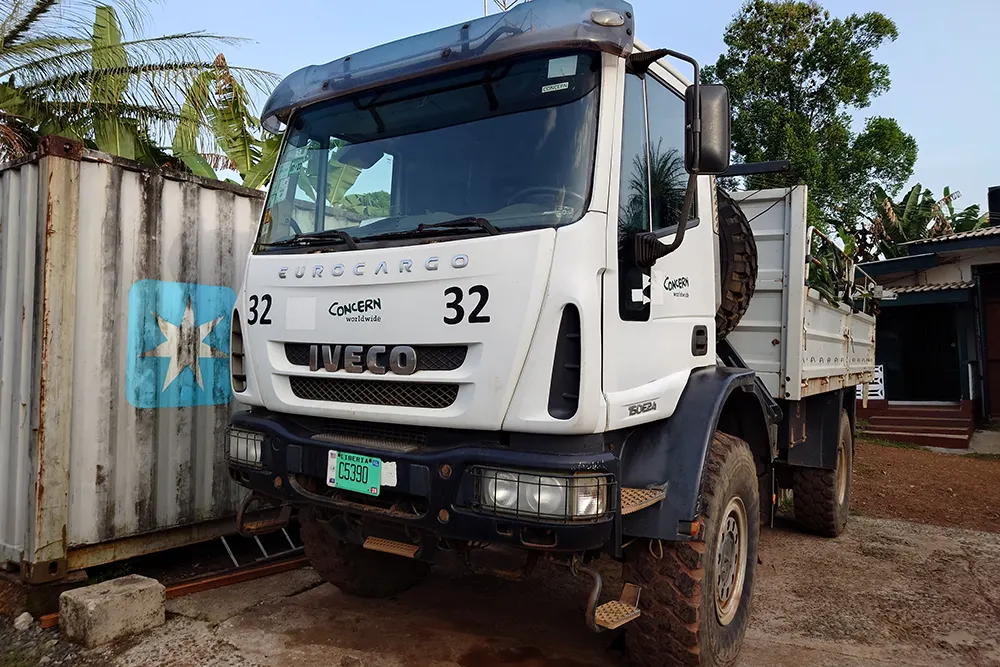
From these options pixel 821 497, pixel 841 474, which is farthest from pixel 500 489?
pixel 841 474

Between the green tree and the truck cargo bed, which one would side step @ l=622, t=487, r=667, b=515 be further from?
the green tree

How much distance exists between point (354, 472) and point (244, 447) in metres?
0.72

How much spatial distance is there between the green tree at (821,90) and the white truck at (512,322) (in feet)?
60.3

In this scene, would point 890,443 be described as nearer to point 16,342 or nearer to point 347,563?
point 347,563

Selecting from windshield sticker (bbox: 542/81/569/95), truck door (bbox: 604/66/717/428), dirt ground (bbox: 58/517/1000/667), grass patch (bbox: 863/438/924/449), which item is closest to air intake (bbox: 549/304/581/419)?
truck door (bbox: 604/66/717/428)

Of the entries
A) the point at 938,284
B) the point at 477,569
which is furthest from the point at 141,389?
the point at 938,284

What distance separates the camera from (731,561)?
142 inches

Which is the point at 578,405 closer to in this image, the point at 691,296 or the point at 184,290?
the point at 691,296

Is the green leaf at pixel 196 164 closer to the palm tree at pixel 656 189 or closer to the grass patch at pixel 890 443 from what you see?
the palm tree at pixel 656 189

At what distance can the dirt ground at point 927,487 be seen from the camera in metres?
7.40

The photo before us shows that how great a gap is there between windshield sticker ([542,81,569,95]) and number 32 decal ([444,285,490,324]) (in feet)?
2.79

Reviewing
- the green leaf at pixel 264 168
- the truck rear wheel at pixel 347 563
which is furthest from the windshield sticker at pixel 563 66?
the green leaf at pixel 264 168

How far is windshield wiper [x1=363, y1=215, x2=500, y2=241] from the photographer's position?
2.87m

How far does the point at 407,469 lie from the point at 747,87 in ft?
67.6
